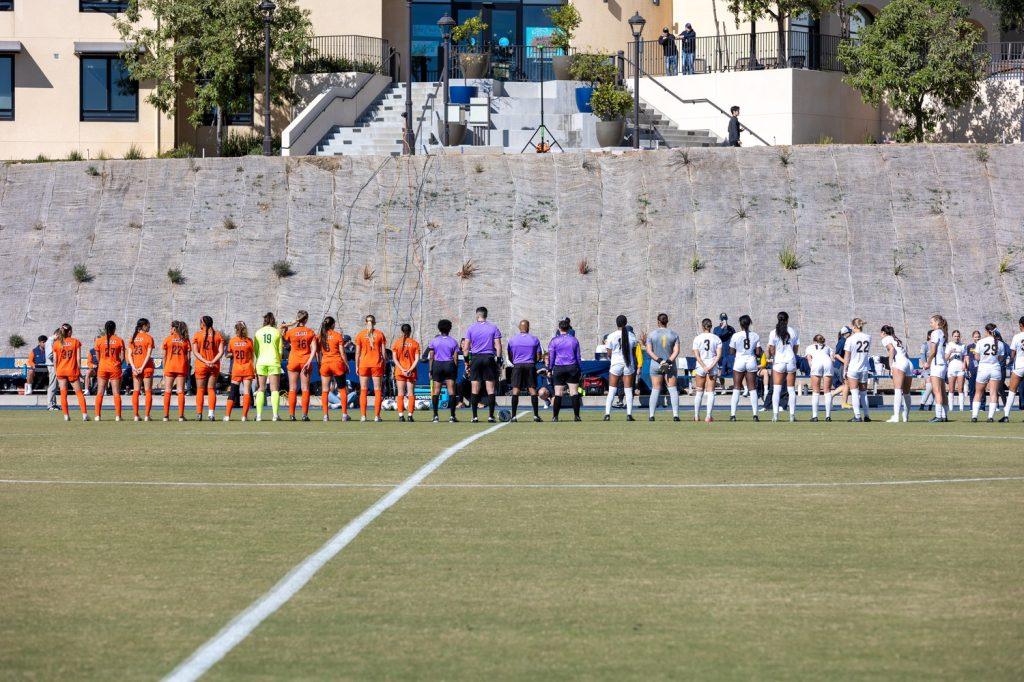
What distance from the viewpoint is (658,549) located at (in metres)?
10.4

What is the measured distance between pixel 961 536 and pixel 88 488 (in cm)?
787

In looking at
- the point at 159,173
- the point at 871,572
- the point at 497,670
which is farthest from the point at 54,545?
the point at 159,173

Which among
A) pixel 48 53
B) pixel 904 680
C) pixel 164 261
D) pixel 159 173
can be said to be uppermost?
pixel 48 53

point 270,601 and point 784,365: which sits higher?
point 784,365

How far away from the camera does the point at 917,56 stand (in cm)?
4672

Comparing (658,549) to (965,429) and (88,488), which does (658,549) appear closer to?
(88,488)

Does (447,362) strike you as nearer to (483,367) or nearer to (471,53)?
(483,367)

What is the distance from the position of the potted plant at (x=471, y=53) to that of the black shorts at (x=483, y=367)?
27104 mm

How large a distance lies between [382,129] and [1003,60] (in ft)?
69.0

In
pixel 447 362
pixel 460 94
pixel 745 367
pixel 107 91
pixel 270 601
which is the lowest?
pixel 270 601

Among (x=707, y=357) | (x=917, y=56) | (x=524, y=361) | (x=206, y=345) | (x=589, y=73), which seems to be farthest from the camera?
(x=589, y=73)

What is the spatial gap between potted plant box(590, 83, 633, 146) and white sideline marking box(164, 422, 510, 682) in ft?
115

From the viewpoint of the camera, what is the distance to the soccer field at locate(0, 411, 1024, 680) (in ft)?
23.9

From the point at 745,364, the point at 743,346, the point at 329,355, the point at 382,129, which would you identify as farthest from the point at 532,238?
the point at 329,355
